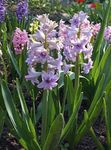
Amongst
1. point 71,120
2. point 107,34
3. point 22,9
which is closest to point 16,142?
point 71,120

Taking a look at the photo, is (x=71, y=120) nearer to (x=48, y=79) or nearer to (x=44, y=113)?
(x=44, y=113)

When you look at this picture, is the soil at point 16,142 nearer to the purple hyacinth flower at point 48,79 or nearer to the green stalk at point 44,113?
the green stalk at point 44,113

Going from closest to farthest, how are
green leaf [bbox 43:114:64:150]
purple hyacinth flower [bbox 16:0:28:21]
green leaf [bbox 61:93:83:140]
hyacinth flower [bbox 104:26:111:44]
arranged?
green leaf [bbox 43:114:64:150], green leaf [bbox 61:93:83:140], hyacinth flower [bbox 104:26:111:44], purple hyacinth flower [bbox 16:0:28:21]

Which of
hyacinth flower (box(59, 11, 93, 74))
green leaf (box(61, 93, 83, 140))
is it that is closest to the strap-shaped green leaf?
green leaf (box(61, 93, 83, 140))

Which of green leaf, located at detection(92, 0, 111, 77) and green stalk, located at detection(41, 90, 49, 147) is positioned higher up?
green leaf, located at detection(92, 0, 111, 77)

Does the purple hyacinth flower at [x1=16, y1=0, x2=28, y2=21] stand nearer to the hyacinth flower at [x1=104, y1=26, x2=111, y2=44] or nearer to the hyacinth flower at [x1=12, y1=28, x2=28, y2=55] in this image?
the hyacinth flower at [x1=12, y1=28, x2=28, y2=55]

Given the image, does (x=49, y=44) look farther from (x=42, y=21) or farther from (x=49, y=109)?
(x=49, y=109)
